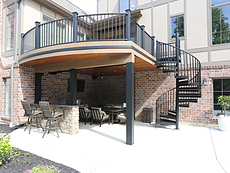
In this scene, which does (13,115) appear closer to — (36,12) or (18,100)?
(18,100)

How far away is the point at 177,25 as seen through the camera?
720cm

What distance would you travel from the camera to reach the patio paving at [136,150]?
9.70 feet

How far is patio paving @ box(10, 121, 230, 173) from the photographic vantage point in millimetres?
2957

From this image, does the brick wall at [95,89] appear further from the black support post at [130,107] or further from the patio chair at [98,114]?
the black support post at [130,107]

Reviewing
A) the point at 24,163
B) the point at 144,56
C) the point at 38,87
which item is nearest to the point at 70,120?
the point at 24,163

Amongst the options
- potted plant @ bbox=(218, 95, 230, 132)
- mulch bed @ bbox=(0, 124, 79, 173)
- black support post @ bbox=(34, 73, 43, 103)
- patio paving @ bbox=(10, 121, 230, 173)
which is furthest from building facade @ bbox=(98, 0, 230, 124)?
mulch bed @ bbox=(0, 124, 79, 173)

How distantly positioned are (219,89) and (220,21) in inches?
111

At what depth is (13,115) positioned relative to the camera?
6.20 m

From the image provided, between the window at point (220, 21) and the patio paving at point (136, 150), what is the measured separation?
12.3 feet

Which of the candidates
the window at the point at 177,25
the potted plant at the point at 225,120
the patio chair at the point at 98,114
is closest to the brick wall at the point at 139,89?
the potted plant at the point at 225,120

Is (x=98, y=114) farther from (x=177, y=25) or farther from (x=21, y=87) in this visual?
(x=177, y=25)

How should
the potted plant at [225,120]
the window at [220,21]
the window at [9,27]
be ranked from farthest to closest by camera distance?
the window at [9,27], the window at [220,21], the potted plant at [225,120]

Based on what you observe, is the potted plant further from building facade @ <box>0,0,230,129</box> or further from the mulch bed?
the mulch bed

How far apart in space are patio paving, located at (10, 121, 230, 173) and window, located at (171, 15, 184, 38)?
4458mm
